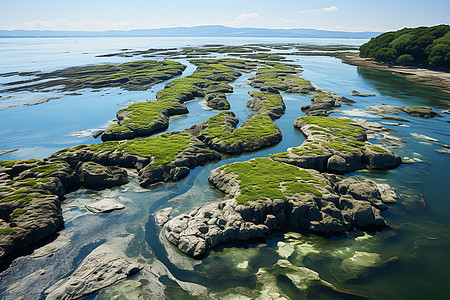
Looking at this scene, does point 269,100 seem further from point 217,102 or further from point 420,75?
point 420,75

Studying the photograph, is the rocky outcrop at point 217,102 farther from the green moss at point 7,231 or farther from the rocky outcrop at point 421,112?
the green moss at point 7,231

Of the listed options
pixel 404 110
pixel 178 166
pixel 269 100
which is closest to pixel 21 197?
pixel 178 166

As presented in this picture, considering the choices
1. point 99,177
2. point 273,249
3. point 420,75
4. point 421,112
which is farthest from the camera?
point 420,75

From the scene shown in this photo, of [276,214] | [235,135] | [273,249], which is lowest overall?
[273,249]

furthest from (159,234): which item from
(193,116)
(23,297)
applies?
(193,116)

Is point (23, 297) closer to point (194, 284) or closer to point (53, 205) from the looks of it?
point (53, 205)

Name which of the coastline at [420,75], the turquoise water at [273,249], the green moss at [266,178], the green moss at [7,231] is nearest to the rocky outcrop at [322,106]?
the turquoise water at [273,249]

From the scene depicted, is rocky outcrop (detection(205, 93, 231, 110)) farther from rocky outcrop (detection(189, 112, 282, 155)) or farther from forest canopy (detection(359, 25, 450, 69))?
forest canopy (detection(359, 25, 450, 69))

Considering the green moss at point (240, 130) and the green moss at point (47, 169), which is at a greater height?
the green moss at point (240, 130)
